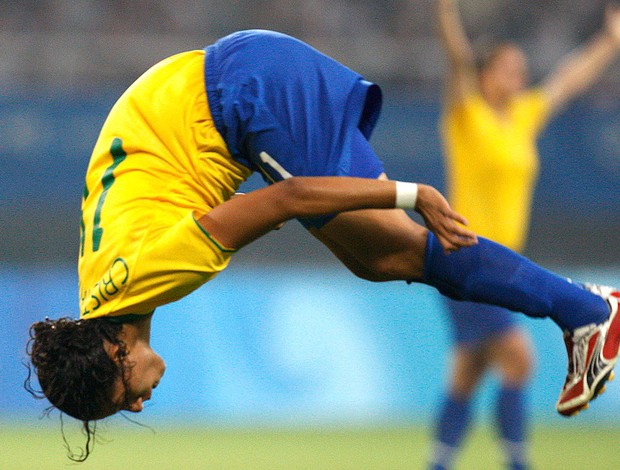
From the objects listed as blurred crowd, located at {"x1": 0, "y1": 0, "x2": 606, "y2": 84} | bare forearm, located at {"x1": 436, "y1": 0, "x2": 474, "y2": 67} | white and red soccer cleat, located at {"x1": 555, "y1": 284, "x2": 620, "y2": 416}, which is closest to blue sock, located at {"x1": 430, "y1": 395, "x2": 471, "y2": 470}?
bare forearm, located at {"x1": 436, "y1": 0, "x2": 474, "y2": 67}

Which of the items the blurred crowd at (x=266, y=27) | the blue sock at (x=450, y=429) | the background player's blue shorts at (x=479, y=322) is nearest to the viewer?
the blue sock at (x=450, y=429)

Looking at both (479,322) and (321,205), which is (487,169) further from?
(321,205)

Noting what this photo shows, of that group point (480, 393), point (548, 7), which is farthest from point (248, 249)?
point (548, 7)

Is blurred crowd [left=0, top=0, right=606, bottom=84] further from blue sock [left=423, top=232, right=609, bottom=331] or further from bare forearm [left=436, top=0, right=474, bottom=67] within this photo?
blue sock [left=423, top=232, right=609, bottom=331]

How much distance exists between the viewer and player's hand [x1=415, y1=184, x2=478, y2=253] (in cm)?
433

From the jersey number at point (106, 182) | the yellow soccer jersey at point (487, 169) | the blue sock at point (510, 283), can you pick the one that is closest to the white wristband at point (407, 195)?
the blue sock at point (510, 283)

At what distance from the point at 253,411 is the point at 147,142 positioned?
6496 millimetres

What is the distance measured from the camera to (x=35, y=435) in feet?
32.1

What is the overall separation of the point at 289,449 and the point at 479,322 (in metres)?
2.33

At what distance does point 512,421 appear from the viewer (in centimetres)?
709

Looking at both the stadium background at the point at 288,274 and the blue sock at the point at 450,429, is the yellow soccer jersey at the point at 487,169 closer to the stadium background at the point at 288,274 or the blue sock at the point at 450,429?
the blue sock at the point at 450,429

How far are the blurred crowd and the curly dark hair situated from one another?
8329mm

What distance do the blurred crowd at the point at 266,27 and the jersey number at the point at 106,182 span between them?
26.3 ft

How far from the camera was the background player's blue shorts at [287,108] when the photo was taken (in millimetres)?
4641
